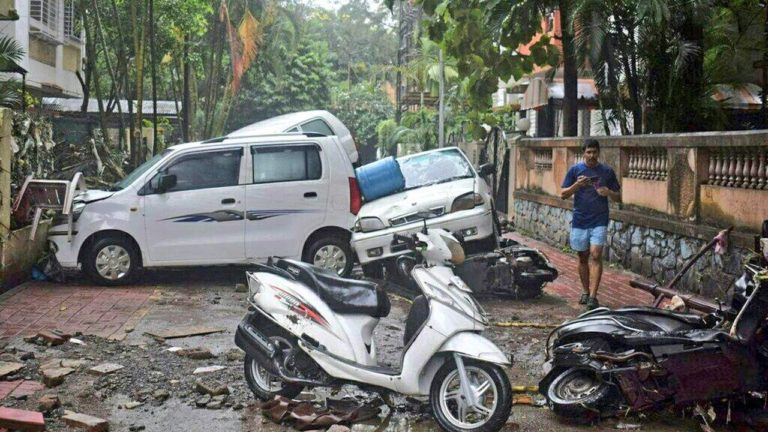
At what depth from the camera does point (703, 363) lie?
6.09 meters

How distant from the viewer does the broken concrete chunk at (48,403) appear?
653cm

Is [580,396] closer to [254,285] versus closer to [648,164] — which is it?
[254,285]

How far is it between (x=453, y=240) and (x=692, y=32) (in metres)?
9.38

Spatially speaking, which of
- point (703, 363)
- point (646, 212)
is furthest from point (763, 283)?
point (646, 212)

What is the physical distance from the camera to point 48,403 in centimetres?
655

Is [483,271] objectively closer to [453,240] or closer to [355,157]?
[355,157]

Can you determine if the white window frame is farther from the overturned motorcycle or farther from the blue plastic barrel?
the overturned motorcycle

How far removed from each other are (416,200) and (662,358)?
6.03m

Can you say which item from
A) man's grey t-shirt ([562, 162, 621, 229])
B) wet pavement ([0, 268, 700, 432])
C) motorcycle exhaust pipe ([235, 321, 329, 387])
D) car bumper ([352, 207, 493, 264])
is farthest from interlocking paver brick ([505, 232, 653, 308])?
motorcycle exhaust pipe ([235, 321, 329, 387])

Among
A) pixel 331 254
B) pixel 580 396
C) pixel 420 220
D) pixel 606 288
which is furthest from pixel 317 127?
pixel 580 396

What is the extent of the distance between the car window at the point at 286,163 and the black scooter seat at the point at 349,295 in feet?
19.4

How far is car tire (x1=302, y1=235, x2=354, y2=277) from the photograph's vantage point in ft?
41.1

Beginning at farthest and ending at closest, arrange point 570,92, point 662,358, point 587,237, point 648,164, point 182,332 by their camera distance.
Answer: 1. point 570,92
2. point 648,164
3. point 587,237
4. point 182,332
5. point 662,358

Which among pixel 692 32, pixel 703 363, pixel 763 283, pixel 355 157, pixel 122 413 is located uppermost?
pixel 692 32
